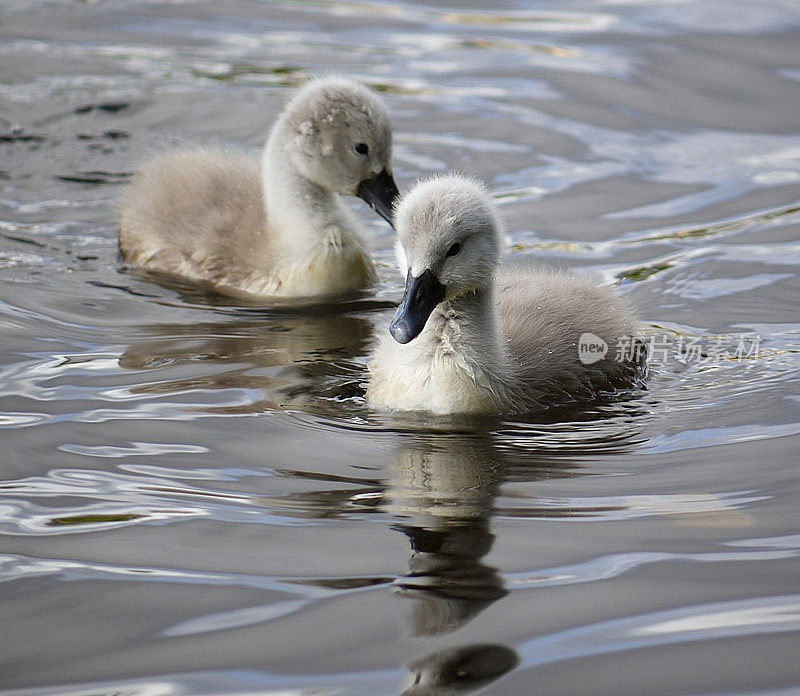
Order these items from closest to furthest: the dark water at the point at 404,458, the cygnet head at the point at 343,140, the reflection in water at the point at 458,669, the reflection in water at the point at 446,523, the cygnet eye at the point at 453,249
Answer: the reflection in water at the point at 458,669 < the dark water at the point at 404,458 < the reflection in water at the point at 446,523 < the cygnet eye at the point at 453,249 < the cygnet head at the point at 343,140

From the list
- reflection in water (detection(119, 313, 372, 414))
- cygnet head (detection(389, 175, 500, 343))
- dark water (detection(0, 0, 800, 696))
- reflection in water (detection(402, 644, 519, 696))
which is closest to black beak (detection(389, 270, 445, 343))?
cygnet head (detection(389, 175, 500, 343))

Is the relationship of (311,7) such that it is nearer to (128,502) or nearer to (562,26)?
(562,26)

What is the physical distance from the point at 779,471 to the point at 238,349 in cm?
238

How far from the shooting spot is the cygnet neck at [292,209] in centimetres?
667

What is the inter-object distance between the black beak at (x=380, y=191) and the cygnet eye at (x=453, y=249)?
1938 millimetres

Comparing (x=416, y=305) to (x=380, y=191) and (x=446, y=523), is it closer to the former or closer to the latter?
(x=446, y=523)

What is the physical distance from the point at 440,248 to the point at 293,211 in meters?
2.08

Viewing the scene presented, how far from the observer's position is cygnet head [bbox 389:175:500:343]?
15.5 feet

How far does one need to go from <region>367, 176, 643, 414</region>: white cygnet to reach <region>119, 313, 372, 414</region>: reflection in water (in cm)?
28

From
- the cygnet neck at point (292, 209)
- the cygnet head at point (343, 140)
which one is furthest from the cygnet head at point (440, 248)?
the cygnet neck at point (292, 209)

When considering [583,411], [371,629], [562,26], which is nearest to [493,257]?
[583,411]

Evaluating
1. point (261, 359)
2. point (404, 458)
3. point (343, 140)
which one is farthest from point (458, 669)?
point (343, 140)

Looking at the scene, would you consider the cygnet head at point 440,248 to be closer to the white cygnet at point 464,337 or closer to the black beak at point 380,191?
the white cygnet at point 464,337

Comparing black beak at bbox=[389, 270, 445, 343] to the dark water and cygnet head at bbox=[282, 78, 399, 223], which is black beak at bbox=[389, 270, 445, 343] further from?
cygnet head at bbox=[282, 78, 399, 223]
